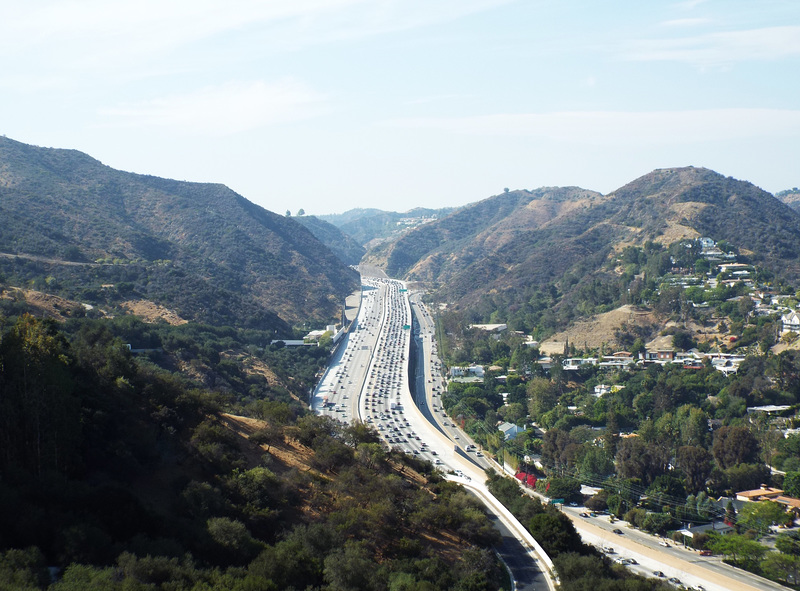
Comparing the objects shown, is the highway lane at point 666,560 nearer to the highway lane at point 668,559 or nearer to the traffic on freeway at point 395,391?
the highway lane at point 668,559

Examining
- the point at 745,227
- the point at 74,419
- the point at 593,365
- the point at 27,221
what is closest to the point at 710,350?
the point at 593,365

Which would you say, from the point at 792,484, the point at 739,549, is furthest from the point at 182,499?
the point at 792,484

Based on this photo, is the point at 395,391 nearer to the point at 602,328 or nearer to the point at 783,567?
the point at 602,328

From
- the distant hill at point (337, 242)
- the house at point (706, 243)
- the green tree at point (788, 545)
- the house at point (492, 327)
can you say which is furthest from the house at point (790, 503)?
the distant hill at point (337, 242)

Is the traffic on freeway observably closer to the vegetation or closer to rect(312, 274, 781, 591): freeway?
rect(312, 274, 781, 591): freeway

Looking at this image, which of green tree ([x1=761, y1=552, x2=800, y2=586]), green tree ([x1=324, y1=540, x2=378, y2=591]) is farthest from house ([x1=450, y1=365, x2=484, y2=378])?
green tree ([x1=324, y1=540, x2=378, y2=591])
